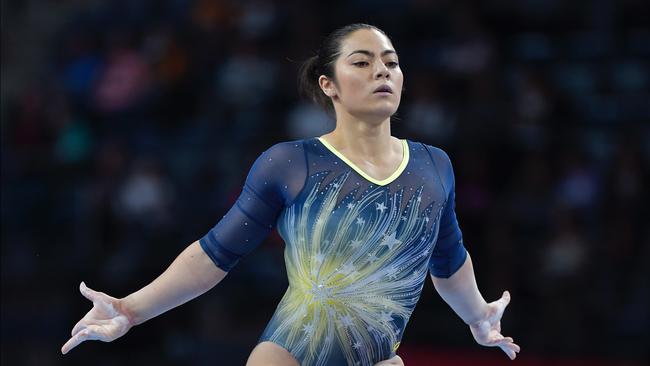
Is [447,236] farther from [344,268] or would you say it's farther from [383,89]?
[383,89]

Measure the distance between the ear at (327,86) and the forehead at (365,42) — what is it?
0.42 feet

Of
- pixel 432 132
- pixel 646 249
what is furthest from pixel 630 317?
pixel 432 132

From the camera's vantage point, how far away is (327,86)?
384 centimetres

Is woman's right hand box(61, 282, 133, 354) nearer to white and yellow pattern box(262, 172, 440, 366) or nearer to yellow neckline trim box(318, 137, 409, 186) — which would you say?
white and yellow pattern box(262, 172, 440, 366)

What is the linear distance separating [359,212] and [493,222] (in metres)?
3.67

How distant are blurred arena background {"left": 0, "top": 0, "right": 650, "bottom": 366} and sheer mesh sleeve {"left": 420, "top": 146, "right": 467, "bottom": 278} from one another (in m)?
2.49

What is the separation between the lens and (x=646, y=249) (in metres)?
6.77

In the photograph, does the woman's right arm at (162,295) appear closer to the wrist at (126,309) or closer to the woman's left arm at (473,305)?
the wrist at (126,309)

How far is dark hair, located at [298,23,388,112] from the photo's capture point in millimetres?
3812

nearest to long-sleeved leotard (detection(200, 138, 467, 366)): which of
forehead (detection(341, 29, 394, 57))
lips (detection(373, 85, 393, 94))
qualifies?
lips (detection(373, 85, 393, 94))

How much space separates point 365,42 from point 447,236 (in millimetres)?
845

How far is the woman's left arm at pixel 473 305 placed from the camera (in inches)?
157

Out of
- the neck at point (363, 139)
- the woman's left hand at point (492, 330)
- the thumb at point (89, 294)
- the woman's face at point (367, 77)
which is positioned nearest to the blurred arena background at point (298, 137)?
the woman's left hand at point (492, 330)

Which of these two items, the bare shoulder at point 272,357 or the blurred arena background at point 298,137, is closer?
the bare shoulder at point 272,357
